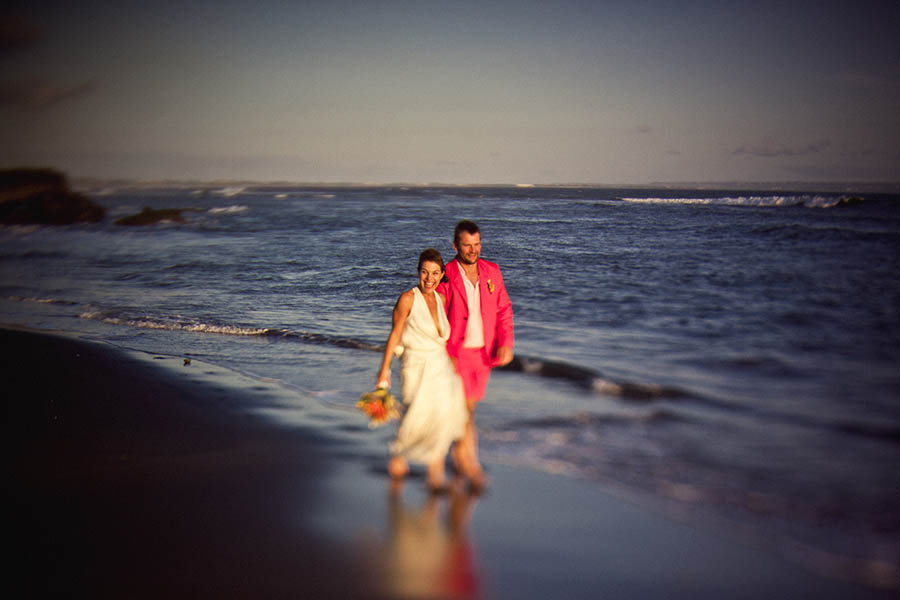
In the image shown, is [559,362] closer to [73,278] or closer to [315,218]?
[73,278]

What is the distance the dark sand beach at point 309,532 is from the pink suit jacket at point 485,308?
96cm

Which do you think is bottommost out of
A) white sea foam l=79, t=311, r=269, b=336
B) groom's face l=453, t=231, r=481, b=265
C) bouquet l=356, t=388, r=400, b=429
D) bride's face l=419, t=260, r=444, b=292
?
white sea foam l=79, t=311, r=269, b=336

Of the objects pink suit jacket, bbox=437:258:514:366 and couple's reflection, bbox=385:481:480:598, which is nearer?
couple's reflection, bbox=385:481:480:598

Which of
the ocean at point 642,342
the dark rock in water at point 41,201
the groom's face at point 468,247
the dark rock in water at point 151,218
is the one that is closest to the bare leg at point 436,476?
the ocean at point 642,342

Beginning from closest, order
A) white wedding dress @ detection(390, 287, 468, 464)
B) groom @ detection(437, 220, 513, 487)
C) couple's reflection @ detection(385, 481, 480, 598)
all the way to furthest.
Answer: couple's reflection @ detection(385, 481, 480, 598)
white wedding dress @ detection(390, 287, 468, 464)
groom @ detection(437, 220, 513, 487)

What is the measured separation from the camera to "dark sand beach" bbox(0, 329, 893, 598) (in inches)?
129

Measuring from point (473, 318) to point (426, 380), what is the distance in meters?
0.67

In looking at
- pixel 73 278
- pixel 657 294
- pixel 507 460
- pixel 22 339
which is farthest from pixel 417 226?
pixel 507 460

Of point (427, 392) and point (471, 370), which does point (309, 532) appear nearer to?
point (427, 392)

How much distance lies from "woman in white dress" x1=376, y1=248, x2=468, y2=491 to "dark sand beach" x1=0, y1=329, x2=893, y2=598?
0.98ft

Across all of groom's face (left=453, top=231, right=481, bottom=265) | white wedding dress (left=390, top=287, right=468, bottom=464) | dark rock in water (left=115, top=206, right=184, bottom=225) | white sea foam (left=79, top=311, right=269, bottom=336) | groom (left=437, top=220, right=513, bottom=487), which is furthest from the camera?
dark rock in water (left=115, top=206, right=184, bottom=225)

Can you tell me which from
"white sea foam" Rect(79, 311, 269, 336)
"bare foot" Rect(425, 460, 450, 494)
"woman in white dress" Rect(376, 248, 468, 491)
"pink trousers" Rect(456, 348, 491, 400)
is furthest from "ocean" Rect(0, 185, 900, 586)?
"woman in white dress" Rect(376, 248, 468, 491)

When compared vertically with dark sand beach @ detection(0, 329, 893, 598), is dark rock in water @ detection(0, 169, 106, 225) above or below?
above

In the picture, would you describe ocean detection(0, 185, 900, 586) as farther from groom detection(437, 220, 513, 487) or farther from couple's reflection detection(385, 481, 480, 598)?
couple's reflection detection(385, 481, 480, 598)
